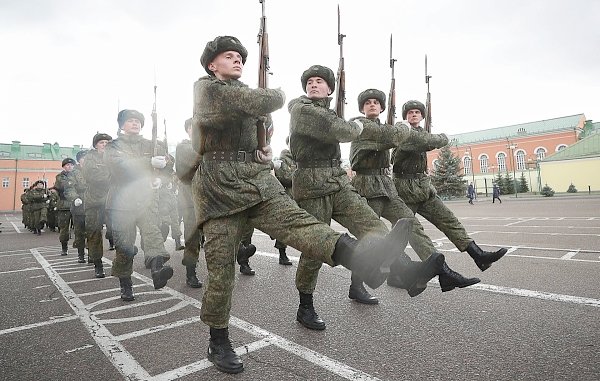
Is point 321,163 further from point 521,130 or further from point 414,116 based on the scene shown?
point 521,130

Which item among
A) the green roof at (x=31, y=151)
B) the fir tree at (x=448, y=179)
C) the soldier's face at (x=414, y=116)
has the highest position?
the green roof at (x=31, y=151)

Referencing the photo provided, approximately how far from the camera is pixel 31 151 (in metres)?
71.2

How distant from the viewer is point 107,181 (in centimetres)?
650

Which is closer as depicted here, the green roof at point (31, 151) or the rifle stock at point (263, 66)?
the rifle stock at point (263, 66)

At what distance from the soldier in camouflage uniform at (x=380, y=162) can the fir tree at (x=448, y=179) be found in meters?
39.3

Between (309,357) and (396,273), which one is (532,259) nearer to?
(396,273)

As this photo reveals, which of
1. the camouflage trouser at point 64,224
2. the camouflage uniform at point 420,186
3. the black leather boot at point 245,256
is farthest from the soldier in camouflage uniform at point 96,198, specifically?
the camouflage uniform at point 420,186

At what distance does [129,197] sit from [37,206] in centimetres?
1656

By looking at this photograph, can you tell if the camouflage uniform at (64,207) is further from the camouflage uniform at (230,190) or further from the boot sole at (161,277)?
the camouflage uniform at (230,190)

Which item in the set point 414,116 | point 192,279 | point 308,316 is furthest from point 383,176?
point 192,279

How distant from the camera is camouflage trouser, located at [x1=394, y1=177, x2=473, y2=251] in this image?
175 inches

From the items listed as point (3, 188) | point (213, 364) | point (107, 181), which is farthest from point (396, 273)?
point (3, 188)

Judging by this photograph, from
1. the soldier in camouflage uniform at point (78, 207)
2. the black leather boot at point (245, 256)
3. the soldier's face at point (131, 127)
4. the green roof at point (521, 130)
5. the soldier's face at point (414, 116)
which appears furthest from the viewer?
the green roof at point (521, 130)

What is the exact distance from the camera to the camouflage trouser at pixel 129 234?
4578 millimetres
